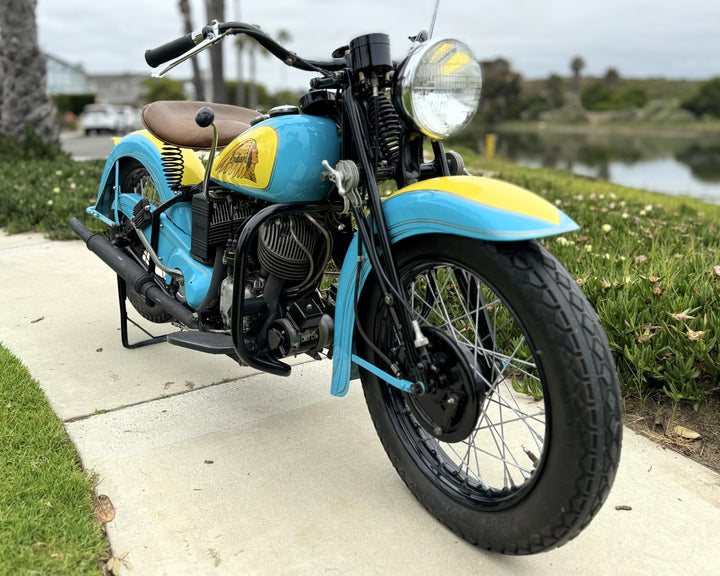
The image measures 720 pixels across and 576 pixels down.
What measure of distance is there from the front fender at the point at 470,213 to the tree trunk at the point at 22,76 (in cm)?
877

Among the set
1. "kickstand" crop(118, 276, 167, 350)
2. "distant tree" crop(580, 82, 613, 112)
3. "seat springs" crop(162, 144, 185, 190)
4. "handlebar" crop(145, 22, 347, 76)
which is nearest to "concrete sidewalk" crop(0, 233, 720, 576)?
"kickstand" crop(118, 276, 167, 350)

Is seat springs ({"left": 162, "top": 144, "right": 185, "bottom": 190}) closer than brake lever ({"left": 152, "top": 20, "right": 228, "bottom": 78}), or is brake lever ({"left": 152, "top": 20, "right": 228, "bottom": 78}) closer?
brake lever ({"left": 152, "top": 20, "right": 228, "bottom": 78})

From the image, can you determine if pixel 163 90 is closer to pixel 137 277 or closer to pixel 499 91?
pixel 499 91

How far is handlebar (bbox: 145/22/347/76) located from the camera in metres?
2.11

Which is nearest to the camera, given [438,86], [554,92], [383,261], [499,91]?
[438,86]

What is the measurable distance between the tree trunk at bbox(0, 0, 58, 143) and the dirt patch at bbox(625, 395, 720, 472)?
29.4ft

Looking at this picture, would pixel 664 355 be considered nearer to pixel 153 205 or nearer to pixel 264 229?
pixel 264 229

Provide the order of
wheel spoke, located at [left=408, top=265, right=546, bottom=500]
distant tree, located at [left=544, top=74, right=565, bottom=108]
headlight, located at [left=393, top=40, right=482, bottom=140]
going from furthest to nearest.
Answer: distant tree, located at [left=544, top=74, right=565, bottom=108], wheel spoke, located at [left=408, top=265, right=546, bottom=500], headlight, located at [left=393, top=40, right=482, bottom=140]

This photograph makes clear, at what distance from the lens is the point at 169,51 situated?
2.23 m

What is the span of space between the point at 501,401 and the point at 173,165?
182 cm

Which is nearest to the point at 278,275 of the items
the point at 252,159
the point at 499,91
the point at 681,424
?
the point at 252,159

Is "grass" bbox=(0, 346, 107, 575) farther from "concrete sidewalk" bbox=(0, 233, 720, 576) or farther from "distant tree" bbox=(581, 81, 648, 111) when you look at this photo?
"distant tree" bbox=(581, 81, 648, 111)

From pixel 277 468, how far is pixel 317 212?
92 cm

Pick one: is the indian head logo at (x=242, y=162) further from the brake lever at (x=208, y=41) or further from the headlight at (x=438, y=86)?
the headlight at (x=438, y=86)
